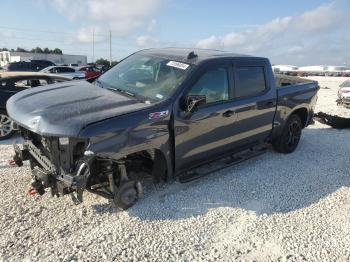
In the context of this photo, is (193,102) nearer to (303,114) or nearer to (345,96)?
(303,114)

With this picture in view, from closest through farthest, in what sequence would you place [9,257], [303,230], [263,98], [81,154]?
[9,257]
[81,154]
[303,230]
[263,98]

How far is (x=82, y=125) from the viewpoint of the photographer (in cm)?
362

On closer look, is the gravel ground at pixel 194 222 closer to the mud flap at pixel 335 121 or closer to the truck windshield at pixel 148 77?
the truck windshield at pixel 148 77

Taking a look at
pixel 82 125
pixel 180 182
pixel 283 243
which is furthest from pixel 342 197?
pixel 82 125

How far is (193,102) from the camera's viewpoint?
4398 mm

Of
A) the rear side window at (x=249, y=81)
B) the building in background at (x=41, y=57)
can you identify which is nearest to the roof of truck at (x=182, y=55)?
the rear side window at (x=249, y=81)

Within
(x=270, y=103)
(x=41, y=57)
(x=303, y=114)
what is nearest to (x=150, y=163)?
(x=270, y=103)

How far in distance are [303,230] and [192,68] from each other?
7.83ft

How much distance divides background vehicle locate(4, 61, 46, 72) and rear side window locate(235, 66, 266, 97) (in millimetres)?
23687

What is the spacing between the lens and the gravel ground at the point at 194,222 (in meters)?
3.63

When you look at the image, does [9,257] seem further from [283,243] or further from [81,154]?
[283,243]

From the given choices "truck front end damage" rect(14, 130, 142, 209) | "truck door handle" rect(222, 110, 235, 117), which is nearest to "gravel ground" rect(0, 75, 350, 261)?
"truck front end damage" rect(14, 130, 142, 209)

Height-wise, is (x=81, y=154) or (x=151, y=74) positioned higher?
(x=151, y=74)

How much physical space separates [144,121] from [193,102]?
0.67 meters
